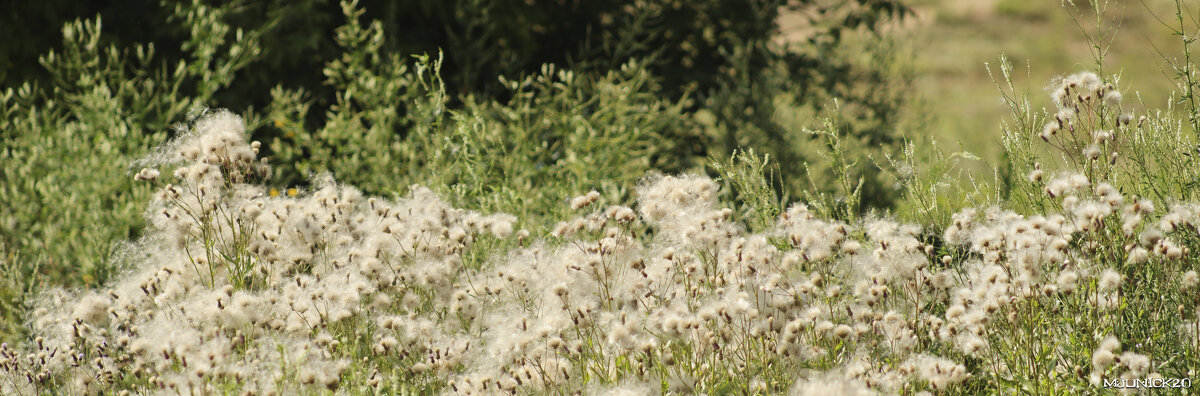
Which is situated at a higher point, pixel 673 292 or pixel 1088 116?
pixel 1088 116

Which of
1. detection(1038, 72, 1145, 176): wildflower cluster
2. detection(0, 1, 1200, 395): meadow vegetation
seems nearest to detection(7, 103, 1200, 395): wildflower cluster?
detection(0, 1, 1200, 395): meadow vegetation

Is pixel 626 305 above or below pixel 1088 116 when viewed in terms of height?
below

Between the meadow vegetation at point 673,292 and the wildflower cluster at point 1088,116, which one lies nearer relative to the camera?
the meadow vegetation at point 673,292

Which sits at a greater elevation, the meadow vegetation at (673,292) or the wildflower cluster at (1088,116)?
the wildflower cluster at (1088,116)

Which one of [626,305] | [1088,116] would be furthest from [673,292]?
[1088,116]

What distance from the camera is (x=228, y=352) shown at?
104 inches

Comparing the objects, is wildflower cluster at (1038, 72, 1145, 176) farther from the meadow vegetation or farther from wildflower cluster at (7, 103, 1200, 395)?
wildflower cluster at (7, 103, 1200, 395)

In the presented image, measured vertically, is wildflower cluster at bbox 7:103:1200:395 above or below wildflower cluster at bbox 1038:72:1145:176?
below

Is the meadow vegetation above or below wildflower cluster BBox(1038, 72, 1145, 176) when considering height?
below

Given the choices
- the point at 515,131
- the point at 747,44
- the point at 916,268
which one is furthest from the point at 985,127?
the point at 916,268

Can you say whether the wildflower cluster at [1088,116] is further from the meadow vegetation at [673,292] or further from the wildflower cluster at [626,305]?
the wildflower cluster at [626,305]

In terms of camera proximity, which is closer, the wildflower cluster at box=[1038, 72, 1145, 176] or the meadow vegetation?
the meadow vegetation

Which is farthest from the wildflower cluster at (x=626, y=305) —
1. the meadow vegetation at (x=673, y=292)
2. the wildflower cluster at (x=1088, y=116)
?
the wildflower cluster at (x=1088, y=116)

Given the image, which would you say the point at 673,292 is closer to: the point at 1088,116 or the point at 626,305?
the point at 626,305
